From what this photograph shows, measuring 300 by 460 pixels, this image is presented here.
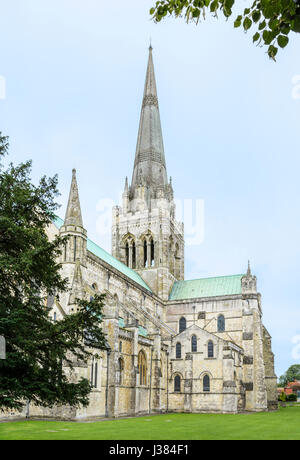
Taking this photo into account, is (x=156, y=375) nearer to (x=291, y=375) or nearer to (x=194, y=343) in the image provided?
(x=194, y=343)

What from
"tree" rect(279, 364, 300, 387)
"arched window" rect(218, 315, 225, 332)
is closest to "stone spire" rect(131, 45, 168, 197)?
"arched window" rect(218, 315, 225, 332)

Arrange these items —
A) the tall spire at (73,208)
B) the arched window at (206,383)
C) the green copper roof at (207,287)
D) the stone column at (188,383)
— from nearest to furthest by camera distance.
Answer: the tall spire at (73,208) → the stone column at (188,383) → the arched window at (206,383) → the green copper roof at (207,287)

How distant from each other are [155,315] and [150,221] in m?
12.6

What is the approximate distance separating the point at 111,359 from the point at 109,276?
10.8m

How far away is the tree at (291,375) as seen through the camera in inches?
4838

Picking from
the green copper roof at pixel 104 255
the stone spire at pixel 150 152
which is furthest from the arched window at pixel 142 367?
the stone spire at pixel 150 152

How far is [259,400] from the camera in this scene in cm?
4566

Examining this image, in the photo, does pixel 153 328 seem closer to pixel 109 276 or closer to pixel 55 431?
pixel 109 276

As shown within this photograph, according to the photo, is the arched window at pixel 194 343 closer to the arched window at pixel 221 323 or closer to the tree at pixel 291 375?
the arched window at pixel 221 323

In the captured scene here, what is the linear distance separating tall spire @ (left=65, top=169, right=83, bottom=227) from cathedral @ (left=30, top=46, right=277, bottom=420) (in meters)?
0.08

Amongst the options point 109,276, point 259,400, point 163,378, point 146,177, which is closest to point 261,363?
point 259,400

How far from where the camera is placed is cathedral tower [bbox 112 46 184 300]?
2196 inches

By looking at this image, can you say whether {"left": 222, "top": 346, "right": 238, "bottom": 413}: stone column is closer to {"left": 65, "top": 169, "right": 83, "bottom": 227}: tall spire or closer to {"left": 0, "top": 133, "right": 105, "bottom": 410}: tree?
{"left": 65, "top": 169, "right": 83, "bottom": 227}: tall spire

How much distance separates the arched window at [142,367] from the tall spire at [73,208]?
1346 centimetres
